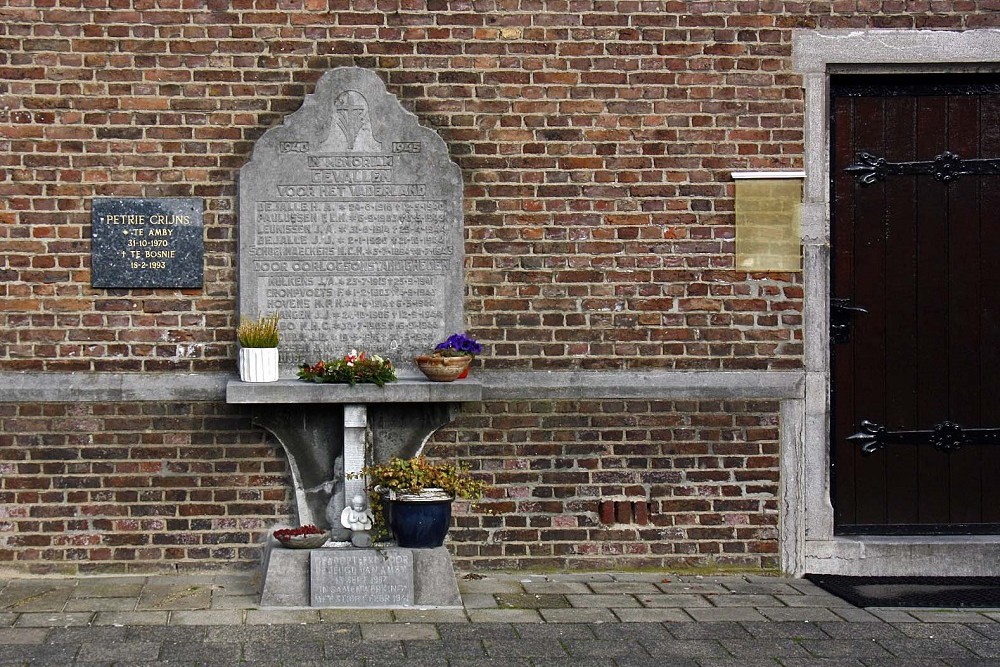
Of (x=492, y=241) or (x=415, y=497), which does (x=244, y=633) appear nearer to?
(x=415, y=497)

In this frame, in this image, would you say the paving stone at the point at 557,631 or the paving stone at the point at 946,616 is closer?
the paving stone at the point at 557,631

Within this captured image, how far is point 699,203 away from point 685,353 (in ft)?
2.90

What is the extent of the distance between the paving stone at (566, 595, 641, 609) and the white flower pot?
2017 mm

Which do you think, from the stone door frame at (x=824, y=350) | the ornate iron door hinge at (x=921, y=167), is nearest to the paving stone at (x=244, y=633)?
the stone door frame at (x=824, y=350)

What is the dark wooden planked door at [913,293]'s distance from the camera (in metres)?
7.13

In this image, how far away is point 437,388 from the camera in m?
6.43

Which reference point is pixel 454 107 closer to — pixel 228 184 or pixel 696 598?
pixel 228 184

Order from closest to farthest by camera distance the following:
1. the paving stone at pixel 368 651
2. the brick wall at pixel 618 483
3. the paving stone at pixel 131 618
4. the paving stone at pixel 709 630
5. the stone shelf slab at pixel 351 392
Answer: the paving stone at pixel 368 651 → the paving stone at pixel 709 630 → the paving stone at pixel 131 618 → the stone shelf slab at pixel 351 392 → the brick wall at pixel 618 483

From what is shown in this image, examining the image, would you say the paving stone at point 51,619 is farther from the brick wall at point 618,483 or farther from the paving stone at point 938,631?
the paving stone at point 938,631

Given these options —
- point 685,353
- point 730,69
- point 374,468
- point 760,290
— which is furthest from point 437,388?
point 730,69

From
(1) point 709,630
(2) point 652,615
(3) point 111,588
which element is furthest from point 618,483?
(3) point 111,588

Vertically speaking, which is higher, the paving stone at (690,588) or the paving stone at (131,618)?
the paving stone at (131,618)

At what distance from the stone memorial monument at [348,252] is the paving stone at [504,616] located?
3.86 feet

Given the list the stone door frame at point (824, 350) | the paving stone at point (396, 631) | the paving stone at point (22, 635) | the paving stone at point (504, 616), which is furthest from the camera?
the stone door frame at point (824, 350)
